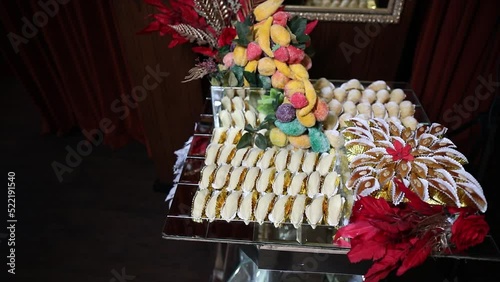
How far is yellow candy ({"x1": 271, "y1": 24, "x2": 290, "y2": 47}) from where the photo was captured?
891 mm

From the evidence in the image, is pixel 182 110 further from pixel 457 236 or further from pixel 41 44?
pixel 457 236

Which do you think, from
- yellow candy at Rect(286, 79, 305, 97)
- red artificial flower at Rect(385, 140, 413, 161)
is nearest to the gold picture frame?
yellow candy at Rect(286, 79, 305, 97)

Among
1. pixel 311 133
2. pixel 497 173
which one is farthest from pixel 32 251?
pixel 497 173

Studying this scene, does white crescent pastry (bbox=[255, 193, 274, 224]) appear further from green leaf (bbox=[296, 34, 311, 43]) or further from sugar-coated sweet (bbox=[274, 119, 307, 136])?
green leaf (bbox=[296, 34, 311, 43])

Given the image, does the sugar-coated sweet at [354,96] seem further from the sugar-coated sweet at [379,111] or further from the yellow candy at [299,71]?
the yellow candy at [299,71]

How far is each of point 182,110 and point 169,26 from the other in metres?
0.56

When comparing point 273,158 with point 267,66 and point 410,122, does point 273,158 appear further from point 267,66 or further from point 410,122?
point 410,122

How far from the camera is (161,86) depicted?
4.71 feet

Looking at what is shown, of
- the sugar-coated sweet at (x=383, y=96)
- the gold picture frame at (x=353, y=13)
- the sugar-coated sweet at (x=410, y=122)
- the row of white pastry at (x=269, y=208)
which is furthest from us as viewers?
the gold picture frame at (x=353, y=13)

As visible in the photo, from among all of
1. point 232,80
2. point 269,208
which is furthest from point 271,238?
point 232,80

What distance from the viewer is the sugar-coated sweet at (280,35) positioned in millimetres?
891

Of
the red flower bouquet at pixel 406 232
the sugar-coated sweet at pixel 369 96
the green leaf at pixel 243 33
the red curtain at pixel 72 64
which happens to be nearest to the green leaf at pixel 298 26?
the green leaf at pixel 243 33

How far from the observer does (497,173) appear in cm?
167

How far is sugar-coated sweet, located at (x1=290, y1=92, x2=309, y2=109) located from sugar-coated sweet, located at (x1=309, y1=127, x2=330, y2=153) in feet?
0.25
